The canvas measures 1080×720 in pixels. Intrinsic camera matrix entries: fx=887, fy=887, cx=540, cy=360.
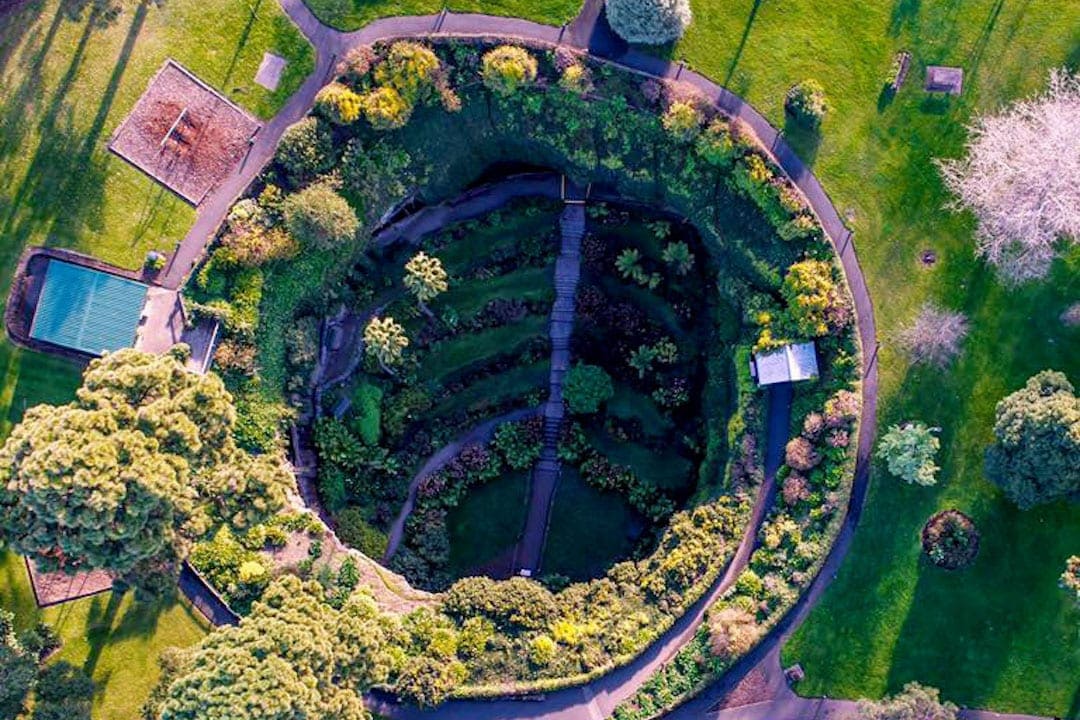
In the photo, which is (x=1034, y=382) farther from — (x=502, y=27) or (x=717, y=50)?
(x=502, y=27)

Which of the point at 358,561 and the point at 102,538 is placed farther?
the point at 358,561

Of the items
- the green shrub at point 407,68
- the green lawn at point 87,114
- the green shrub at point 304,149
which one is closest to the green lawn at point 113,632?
the green lawn at point 87,114

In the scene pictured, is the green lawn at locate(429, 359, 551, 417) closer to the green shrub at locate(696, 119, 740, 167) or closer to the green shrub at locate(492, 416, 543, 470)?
the green shrub at locate(492, 416, 543, 470)

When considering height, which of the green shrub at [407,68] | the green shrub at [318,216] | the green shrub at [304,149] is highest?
the green shrub at [407,68]

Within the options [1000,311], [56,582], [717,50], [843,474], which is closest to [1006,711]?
[843,474]

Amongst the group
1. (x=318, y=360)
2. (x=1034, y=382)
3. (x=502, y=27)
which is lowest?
(x=318, y=360)

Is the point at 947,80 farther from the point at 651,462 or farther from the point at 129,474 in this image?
the point at 129,474

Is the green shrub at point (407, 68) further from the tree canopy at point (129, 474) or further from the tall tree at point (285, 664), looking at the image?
the tall tree at point (285, 664)
